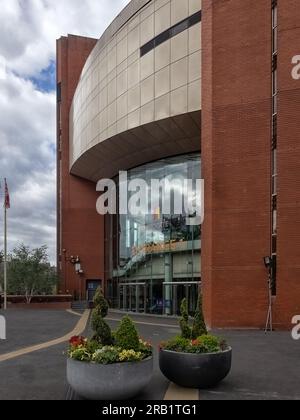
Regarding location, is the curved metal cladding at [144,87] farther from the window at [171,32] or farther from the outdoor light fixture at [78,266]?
the outdoor light fixture at [78,266]

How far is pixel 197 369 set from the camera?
864cm

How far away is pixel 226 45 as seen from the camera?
72.7ft

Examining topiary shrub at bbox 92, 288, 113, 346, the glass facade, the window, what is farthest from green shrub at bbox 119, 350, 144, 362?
the window

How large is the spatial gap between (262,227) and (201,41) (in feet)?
30.2

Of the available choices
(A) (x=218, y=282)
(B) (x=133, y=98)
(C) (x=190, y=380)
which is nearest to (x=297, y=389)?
(C) (x=190, y=380)

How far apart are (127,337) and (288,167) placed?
14026 millimetres

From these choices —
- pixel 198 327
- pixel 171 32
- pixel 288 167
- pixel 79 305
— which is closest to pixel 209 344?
pixel 198 327

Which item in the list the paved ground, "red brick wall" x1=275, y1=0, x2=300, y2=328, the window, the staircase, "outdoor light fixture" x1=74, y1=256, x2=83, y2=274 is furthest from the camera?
"outdoor light fixture" x1=74, y1=256, x2=83, y2=274

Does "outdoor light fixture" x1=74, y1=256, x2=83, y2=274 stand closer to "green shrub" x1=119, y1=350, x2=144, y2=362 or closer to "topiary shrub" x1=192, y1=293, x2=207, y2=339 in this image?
"topiary shrub" x1=192, y1=293, x2=207, y2=339

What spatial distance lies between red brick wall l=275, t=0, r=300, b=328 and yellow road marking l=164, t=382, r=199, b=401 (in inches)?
477

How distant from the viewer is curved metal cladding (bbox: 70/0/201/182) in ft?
84.8

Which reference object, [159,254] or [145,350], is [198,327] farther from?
[159,254]

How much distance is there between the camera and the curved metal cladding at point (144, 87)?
84.8ft

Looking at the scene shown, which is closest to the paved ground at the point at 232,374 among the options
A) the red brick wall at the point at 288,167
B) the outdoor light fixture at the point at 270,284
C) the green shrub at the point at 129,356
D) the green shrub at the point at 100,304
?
the green shrub at the point at 129,356
